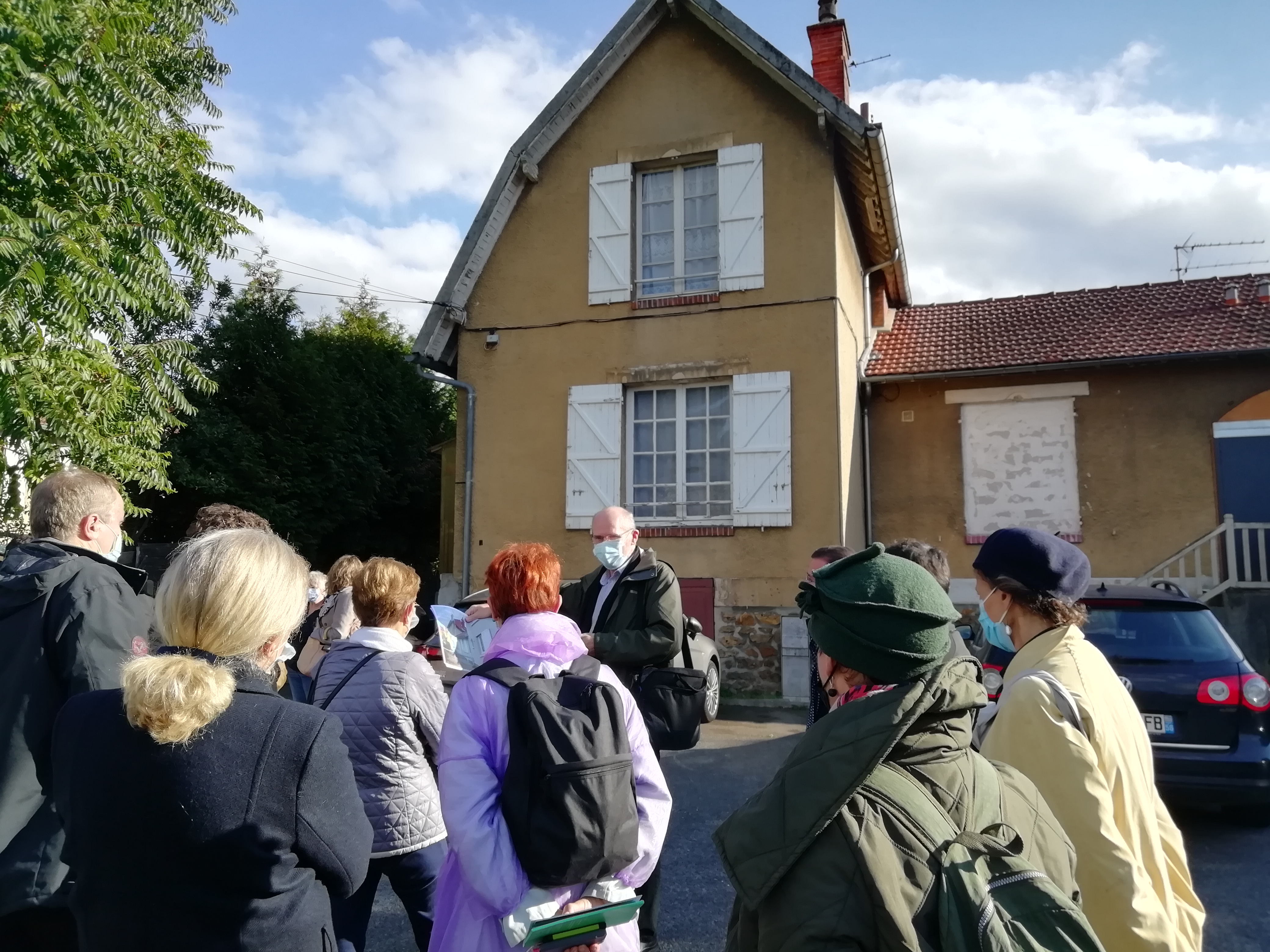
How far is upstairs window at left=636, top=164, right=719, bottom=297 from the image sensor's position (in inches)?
449

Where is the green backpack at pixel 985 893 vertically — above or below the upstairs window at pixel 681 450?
below

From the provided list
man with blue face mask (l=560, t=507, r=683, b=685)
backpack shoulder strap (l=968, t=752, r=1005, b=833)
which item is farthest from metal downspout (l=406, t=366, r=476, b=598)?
backpack shoulder strap (l=968, t=752, r=1005, b=833)

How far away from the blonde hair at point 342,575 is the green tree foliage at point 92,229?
12.0 feet

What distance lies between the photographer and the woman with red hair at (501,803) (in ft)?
6.94

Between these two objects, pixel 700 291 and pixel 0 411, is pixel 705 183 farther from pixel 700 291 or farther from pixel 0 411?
pixel 0 411

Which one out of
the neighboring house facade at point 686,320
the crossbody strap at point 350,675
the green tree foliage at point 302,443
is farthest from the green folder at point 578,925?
the green tree foliage at point 302,443

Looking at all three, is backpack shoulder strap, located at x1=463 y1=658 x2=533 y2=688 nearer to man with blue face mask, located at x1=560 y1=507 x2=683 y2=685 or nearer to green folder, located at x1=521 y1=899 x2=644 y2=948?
green folder, located at x1=521 y1=899 x2=644 y2=948

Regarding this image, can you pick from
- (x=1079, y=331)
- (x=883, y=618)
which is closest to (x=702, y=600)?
(x=1079, y=331)

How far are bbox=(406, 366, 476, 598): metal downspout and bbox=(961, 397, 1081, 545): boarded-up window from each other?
262 inches

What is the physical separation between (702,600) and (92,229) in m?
7.22

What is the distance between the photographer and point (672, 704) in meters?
3.61

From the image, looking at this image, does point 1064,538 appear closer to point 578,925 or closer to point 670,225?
point 670,225

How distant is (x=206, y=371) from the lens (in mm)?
14406

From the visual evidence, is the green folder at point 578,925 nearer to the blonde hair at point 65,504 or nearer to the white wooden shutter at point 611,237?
the blonde hair at point 65,504
